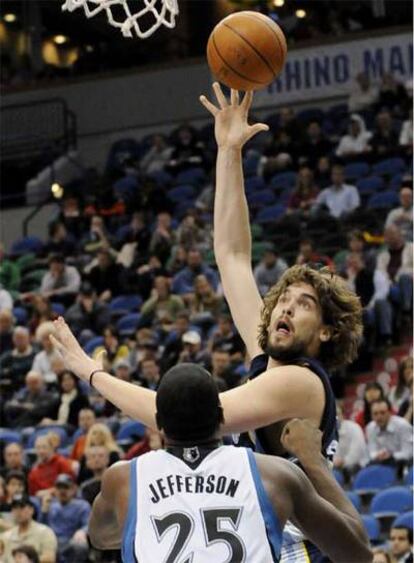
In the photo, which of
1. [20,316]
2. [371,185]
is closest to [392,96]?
[371,185]

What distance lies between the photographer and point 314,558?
404cm

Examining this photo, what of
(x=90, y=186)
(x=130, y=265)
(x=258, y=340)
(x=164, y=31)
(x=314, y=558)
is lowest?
(x=314, y=558)

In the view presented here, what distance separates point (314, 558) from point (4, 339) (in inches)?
451

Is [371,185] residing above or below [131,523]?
above

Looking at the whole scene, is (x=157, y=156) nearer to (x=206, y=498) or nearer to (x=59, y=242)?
(x=59, y=242)

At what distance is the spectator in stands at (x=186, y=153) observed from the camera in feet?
62.5

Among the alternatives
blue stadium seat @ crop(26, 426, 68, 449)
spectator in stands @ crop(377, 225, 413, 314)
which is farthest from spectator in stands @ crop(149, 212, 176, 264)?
blue stadium seat @ crop(26, 426, 68, 449)

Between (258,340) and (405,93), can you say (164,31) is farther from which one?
(258,340)

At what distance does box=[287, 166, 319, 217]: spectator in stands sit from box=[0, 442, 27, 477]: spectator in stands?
18.1 ft

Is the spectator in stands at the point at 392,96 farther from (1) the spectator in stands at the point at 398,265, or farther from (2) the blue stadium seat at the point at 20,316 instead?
(2) the blue stadium seat at the point at 20,316

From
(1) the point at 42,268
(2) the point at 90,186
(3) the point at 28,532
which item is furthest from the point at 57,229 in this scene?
(3) the point at 28,532

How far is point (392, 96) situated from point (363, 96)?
554mm

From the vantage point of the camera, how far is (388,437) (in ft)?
34.3

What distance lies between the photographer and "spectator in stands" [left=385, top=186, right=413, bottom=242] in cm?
1431
